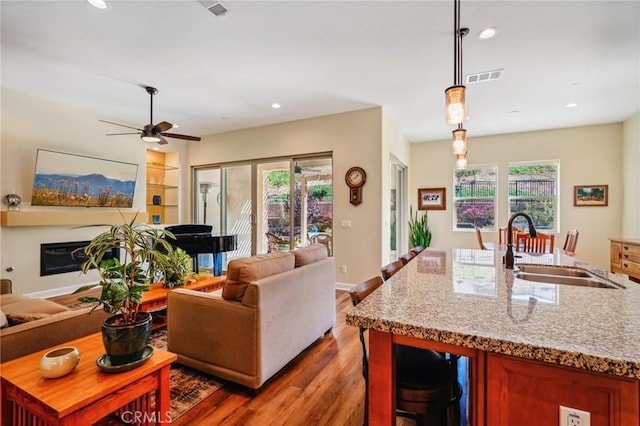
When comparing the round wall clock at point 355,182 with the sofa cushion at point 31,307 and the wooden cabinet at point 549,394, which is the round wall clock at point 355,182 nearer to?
the sofa cushion at point 31,307

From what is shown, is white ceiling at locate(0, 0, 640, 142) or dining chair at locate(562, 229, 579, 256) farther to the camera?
dining chair at locate(562, 229, 579, 256)

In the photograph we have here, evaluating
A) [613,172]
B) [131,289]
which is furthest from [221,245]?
[613,172]

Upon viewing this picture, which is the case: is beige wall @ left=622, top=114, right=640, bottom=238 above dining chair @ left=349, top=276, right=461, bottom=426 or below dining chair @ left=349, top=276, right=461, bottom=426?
above

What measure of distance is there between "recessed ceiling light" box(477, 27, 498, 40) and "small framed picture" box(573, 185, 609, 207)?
4.35 metres

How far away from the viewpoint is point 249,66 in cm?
325

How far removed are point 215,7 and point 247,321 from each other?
237cm

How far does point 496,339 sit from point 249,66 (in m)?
3.38

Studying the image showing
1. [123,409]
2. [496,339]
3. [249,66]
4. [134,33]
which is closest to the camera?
[496,339]

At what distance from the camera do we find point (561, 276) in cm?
189

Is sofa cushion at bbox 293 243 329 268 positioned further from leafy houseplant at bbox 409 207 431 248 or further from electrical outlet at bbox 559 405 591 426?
leafy houseplant at bbox 409 207 431 248

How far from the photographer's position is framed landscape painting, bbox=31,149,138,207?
4.26 metres

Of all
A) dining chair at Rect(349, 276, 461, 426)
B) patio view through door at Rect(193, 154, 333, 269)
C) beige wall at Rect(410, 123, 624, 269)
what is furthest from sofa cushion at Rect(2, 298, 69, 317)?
beige wall at Rect(410, 123, 624, 269)

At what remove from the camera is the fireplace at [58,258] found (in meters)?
4.31

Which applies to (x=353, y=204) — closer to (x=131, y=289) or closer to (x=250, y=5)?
(x=250, y=5)
